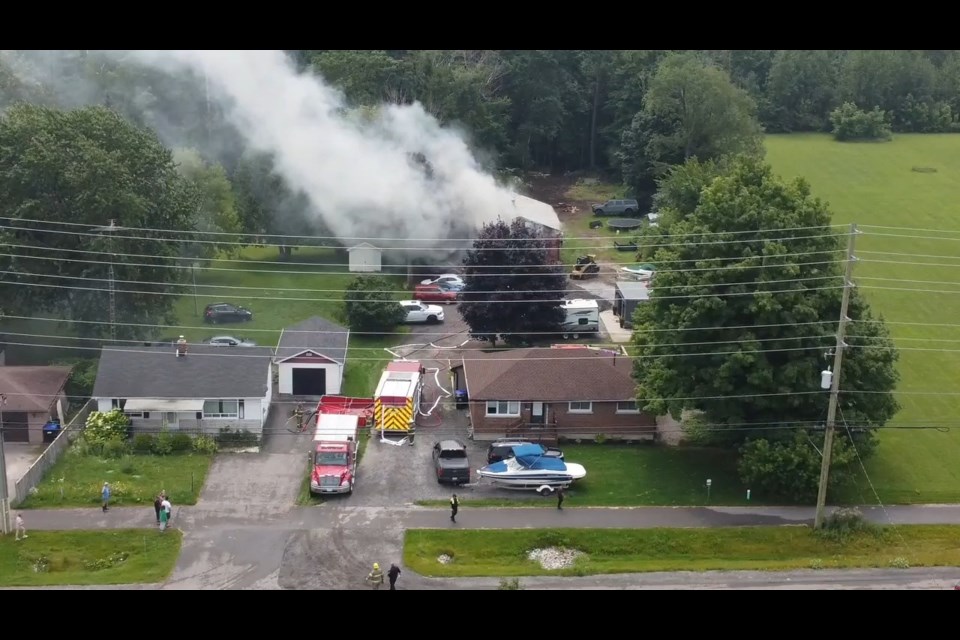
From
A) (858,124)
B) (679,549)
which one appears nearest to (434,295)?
(679,549)

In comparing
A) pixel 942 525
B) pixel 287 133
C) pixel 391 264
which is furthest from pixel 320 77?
pixel 942 525

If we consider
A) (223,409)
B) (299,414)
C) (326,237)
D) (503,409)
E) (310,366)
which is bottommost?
(299,414)

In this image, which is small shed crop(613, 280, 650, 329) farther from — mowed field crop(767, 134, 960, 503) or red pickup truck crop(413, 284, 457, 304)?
mowed field crop(767, 134, 960, 503)

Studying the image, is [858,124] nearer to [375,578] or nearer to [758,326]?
[758,326]

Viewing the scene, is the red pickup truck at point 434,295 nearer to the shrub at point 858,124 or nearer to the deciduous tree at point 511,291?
the deciduous tree at point 511,291

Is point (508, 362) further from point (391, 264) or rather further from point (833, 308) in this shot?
point (391, 264)

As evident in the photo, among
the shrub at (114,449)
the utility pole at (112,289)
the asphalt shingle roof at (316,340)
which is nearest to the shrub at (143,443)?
the shrub at (114,449)
